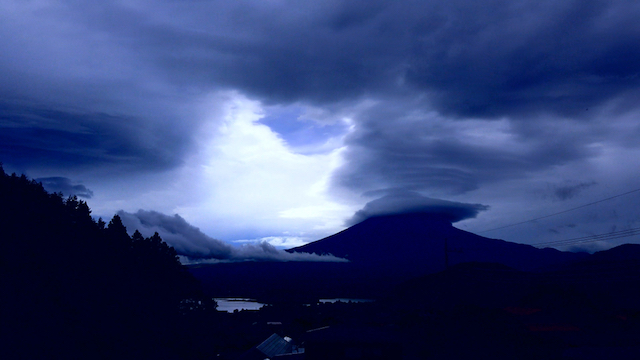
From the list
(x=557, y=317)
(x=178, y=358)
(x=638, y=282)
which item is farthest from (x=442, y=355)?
(x=638, y=282)

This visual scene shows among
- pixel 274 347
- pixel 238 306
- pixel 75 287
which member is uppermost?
pixel 75 287

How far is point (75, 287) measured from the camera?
35.9 meters

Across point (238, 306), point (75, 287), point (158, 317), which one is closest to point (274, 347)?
point (158, 317)

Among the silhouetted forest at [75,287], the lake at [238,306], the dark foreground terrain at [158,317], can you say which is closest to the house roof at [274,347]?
the dark foreground terrain at [158,317]

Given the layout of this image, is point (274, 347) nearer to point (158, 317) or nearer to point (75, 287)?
point (158, 317)

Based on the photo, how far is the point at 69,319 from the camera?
3269 centimetres

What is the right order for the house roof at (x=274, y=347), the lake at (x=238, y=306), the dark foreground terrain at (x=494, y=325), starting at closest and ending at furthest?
the dark foreground terrain at (x=494, y=325) → the house roof at (x=274, y=347) → the lake at (x=238, y=306)

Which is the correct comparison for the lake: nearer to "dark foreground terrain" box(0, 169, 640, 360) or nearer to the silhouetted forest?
"dark foreground terrain" box(0, 169, 640, 360)

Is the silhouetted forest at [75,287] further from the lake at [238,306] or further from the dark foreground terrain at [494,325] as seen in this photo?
the lake at [238,306]

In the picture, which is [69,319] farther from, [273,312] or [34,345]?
[273,312]

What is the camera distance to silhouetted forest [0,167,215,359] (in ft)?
100.0

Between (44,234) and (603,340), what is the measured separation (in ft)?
171

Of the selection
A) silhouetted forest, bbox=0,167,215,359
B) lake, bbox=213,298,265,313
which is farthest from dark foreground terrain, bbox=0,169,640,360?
lake, bbox=213,298,265,313

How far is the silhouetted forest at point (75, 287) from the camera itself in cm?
3047
